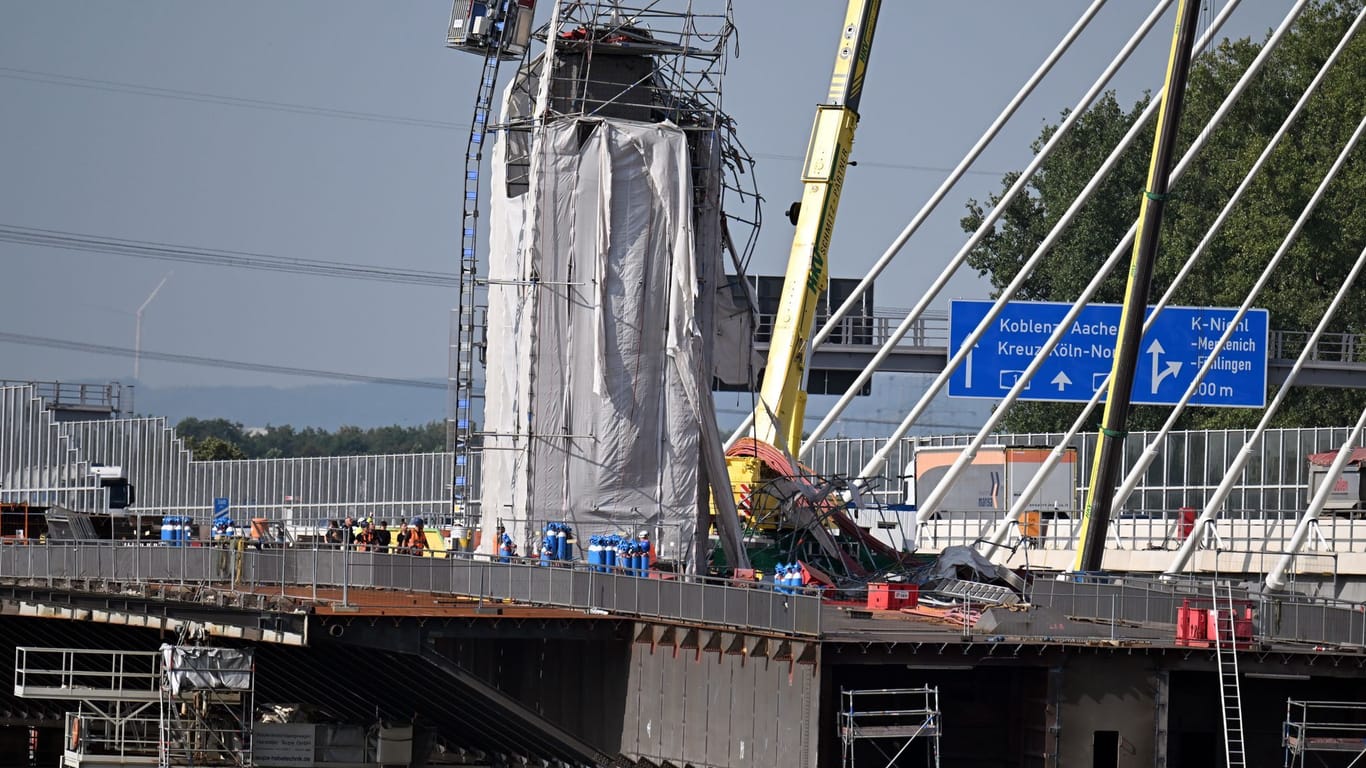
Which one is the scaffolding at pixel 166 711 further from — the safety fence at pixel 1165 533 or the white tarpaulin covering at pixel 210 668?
the safety fence at pixel 1165 533

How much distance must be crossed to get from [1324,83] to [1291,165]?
9477 millimetres

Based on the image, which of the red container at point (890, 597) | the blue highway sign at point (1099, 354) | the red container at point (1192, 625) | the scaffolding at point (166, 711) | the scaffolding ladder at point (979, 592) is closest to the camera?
the red container at point (1192, 625)

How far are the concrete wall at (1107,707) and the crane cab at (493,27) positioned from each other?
25.1 m

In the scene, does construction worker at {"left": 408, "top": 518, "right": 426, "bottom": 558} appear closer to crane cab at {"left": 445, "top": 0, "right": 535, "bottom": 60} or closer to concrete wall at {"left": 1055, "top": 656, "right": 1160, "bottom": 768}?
crane cab at {"left": 445, "top": 0, "right": 535, "bottom": 60}

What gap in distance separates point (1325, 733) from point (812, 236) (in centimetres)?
2173

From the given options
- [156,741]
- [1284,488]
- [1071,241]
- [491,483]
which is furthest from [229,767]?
[1071,241]

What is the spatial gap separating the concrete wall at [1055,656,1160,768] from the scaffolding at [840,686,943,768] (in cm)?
220

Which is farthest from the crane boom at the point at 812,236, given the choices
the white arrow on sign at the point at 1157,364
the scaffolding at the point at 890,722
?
the white arrow on sign at the point at 1157,364

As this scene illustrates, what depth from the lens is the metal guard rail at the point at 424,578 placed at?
120 feet

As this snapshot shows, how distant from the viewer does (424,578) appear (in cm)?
4234

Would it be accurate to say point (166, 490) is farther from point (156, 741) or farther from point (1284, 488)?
point (156, 741)

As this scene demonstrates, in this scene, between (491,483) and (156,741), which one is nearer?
(156,741)

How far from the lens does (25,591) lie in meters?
47.7

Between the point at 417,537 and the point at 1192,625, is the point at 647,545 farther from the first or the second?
the point at 1192,625
